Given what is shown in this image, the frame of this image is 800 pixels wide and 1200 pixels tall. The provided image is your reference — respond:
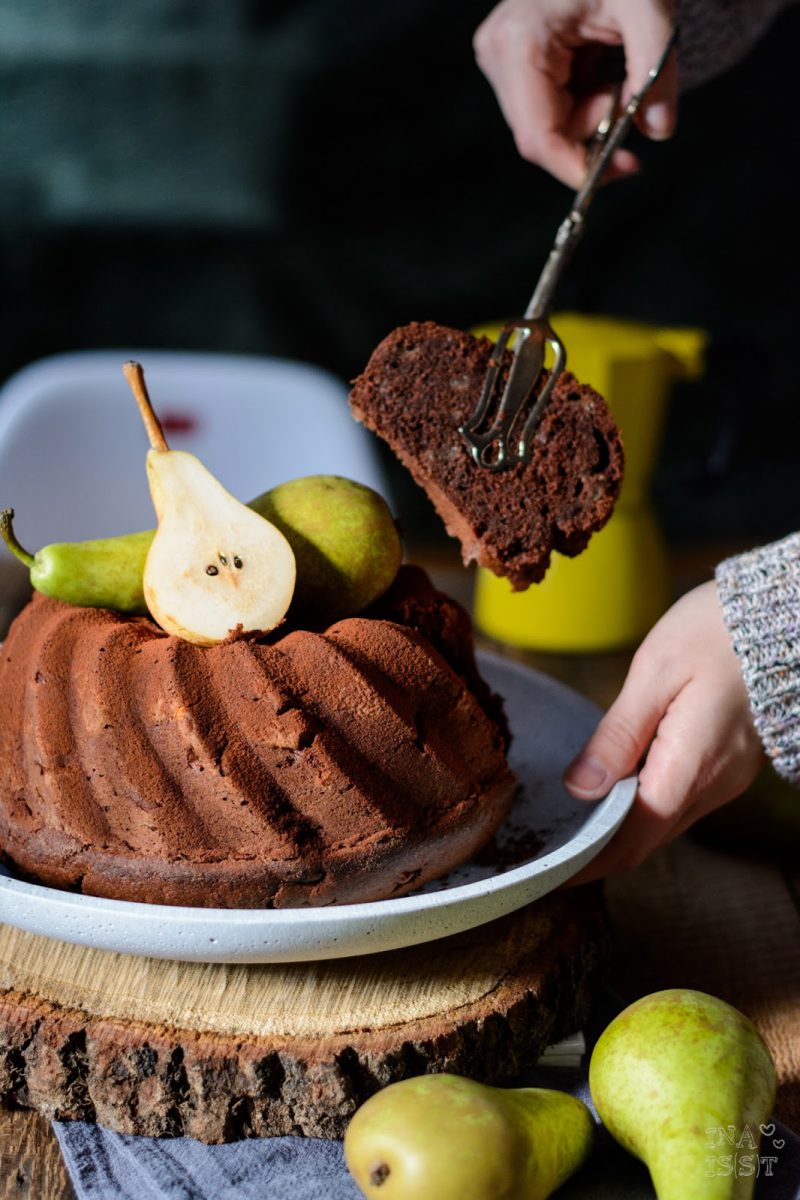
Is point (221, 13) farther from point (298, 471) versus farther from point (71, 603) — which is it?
point (71, 603)

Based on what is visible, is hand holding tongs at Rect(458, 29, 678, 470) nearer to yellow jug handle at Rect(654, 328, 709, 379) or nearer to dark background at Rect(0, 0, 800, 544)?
yellow jug handle at Rect(654, 328, 709, 379)

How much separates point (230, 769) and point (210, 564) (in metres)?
0.17

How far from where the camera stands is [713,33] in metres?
1.54

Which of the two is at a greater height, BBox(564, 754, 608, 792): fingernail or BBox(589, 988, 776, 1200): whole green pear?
BBox(564, 754, 608, 792): fingernail

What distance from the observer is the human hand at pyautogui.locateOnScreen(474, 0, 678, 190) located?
1.31 metres

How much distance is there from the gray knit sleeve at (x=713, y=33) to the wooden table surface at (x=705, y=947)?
93cm

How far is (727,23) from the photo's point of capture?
1.55m

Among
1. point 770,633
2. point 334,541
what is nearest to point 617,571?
point 770,633

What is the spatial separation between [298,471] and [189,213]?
26.7 inches

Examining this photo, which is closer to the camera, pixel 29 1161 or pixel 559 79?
pixel 29 1161

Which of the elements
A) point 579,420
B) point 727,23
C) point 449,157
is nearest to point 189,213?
point 449,157

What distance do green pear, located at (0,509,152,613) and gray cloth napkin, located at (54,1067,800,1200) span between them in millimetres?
416

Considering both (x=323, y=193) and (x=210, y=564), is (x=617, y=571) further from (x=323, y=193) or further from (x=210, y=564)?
(x=323, y=193)

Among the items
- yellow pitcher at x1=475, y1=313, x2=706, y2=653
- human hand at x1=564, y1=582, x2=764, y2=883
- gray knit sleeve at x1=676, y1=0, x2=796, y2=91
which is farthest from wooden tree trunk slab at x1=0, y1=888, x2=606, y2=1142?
gray knit sleeve at x1=676, y1=0, x2=796, y2=91
